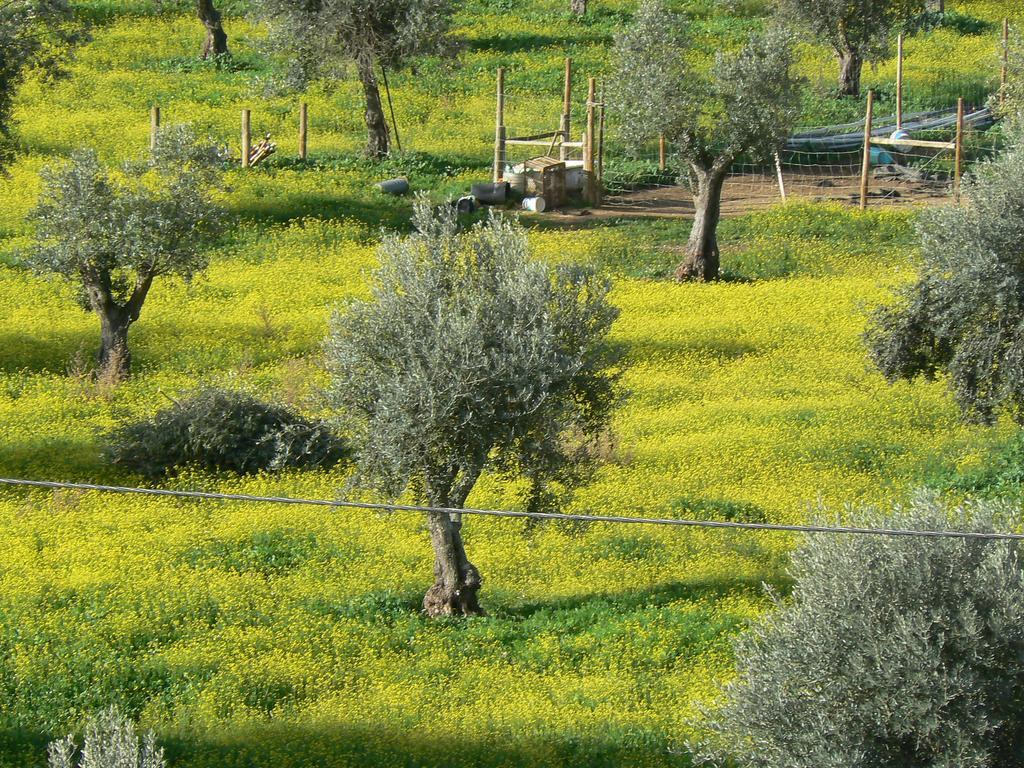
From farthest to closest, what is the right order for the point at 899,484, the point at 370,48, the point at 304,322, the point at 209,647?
the point at 370,48 < the point at 304,322 < the point at 899,484 < the point at 209,647

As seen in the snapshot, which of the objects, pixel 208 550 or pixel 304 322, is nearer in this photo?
pixel 208 550

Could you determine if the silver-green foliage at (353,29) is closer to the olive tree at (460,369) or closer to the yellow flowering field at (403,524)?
the yellow flowering field at (403,524)

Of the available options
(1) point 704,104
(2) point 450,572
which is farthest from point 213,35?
(2) point 450,572

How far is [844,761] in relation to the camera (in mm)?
11031

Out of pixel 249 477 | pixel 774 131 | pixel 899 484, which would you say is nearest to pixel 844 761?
pixel 899 484

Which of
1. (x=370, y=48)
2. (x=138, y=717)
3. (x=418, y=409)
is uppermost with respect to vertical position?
(x=370, y=48)

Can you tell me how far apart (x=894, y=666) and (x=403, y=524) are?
31.0 ft

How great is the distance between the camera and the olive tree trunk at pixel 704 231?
3047cm

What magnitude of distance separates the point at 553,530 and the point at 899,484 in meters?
5.18

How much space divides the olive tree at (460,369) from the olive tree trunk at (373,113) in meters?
21.5

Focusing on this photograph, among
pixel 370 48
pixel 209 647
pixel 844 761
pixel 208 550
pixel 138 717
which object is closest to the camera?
pixel 844 761

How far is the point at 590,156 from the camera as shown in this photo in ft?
119

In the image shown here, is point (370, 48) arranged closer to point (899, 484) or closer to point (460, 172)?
point (460, 172)

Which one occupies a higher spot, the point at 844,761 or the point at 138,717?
the point at 844,761
